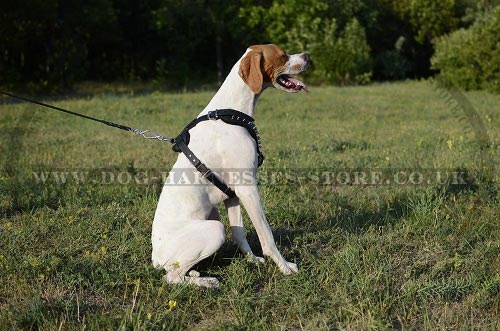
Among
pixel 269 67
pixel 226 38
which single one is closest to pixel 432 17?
pixel 226 38

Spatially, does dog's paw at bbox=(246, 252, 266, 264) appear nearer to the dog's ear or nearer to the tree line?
the dog's ear

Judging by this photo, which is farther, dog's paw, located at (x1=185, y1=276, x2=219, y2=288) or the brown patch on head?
the brown patch on head

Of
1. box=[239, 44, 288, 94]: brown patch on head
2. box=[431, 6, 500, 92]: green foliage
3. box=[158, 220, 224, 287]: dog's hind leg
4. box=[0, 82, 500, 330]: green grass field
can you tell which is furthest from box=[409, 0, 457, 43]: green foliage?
box=[158, 220, 224, 287]: dog's hind leg

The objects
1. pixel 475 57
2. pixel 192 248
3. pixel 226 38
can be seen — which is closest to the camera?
pixel 192 248

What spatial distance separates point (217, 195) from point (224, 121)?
0.56 metres

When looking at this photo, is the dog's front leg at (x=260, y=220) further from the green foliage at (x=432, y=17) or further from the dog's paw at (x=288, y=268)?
the green foliage at (x=432, y=17)

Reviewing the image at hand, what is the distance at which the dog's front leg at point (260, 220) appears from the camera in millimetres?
3982

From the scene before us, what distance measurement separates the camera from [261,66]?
4.20 m

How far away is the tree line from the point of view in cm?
1983

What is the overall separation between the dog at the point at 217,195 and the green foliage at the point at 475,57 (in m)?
15.6

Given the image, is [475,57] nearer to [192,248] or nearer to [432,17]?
[432,17]

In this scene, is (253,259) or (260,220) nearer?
(260,220)

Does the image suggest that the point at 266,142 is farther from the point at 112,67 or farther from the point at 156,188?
the point at 112,67

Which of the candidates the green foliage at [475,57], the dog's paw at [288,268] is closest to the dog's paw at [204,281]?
the dog's paw at [288,268]
